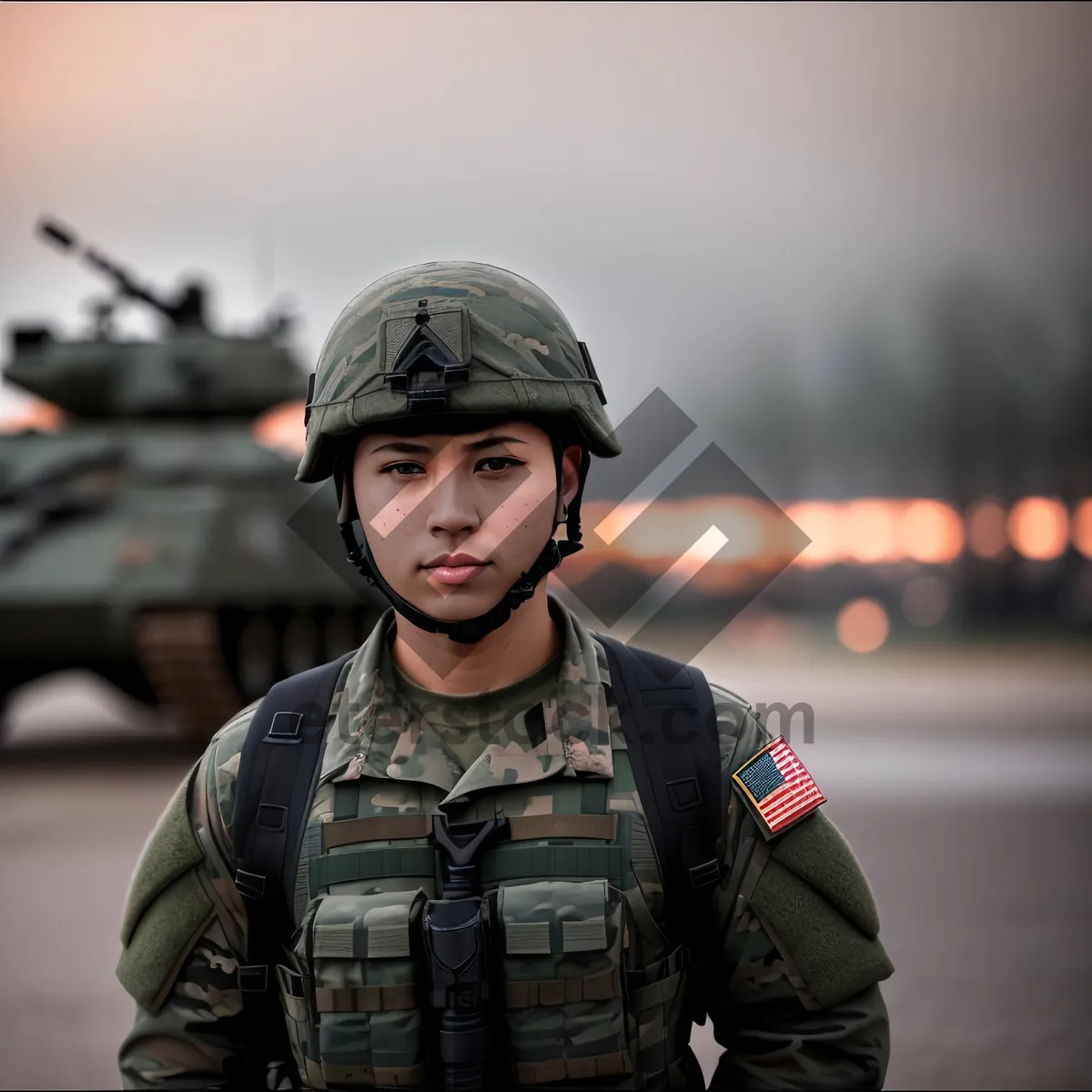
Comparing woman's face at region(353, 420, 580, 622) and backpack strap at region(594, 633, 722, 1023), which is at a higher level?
woman's face at region(353, 420, 580, 622)

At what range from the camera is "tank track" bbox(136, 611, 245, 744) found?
11.7 meters

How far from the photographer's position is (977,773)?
11820mm

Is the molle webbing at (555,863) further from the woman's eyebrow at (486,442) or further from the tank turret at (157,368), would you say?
the tank turret at (157,368)

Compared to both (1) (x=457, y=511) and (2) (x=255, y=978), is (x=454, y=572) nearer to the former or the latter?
(1) (x=457, y=511)

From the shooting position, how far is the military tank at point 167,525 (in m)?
11.9

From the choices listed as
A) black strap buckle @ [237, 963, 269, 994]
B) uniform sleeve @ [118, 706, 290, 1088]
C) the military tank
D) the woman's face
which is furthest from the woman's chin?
the military tank

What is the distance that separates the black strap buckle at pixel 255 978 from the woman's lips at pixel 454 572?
0.71m

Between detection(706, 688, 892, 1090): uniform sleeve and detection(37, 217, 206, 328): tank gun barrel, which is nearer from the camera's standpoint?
detection(706, 688, 892, 1090): uniform sleeve

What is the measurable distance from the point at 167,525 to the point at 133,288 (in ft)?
10.8

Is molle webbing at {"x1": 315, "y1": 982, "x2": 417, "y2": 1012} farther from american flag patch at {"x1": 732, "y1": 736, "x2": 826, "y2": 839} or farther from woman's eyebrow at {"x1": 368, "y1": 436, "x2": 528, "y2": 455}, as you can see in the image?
woman's eyebrow at {"x1": 368, "y1": 436, "x2": 528, "y2": 455}

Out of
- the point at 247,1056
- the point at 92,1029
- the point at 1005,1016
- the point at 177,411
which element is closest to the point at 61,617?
the point at 177,411

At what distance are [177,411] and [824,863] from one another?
12.4m

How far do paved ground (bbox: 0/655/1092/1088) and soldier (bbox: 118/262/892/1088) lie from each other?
3.03 m

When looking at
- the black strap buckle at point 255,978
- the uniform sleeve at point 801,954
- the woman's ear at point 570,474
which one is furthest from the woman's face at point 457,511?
the black strap buckle at point 255,978
